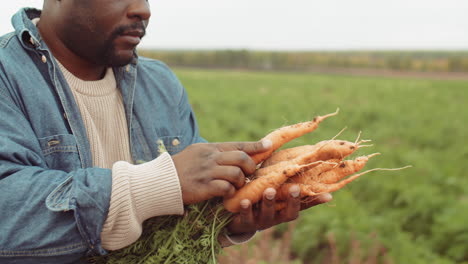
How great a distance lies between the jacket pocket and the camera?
154cm

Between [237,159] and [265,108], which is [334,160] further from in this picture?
[265,108]

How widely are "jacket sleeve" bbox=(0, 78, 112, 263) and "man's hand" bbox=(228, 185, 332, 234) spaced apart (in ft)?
1.60

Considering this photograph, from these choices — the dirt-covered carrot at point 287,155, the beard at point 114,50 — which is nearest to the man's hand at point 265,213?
the dirt-covered carrot at point 287,155

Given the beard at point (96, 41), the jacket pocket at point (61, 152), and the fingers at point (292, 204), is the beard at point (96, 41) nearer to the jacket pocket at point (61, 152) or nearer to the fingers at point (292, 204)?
the jacket pocket at point (61, 152)

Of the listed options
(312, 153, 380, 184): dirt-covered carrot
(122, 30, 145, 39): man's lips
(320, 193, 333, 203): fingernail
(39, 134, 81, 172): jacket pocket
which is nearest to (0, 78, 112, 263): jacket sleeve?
(39, 134, 81, 172): jacket pocket

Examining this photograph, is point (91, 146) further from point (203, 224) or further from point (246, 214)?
point (246, 214)

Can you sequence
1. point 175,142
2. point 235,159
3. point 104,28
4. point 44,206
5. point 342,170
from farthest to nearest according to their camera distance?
1. point 175,142
2. point 342,170
3. point 104,28
4. point 235,159
5. point 44,206

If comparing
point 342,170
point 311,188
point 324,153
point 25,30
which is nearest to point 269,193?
point 311,188

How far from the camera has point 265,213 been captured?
155 cm

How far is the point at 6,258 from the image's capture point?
132 cm

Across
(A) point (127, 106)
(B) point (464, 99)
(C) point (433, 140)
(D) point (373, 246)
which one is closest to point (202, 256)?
(A) point (127, 106)

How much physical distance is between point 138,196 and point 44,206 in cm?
28

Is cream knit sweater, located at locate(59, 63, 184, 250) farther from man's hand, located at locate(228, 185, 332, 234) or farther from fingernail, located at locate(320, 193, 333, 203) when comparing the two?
fingernail, located at locate(320, 193, 333, 203)

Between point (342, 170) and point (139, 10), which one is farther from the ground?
point (139, 10)
